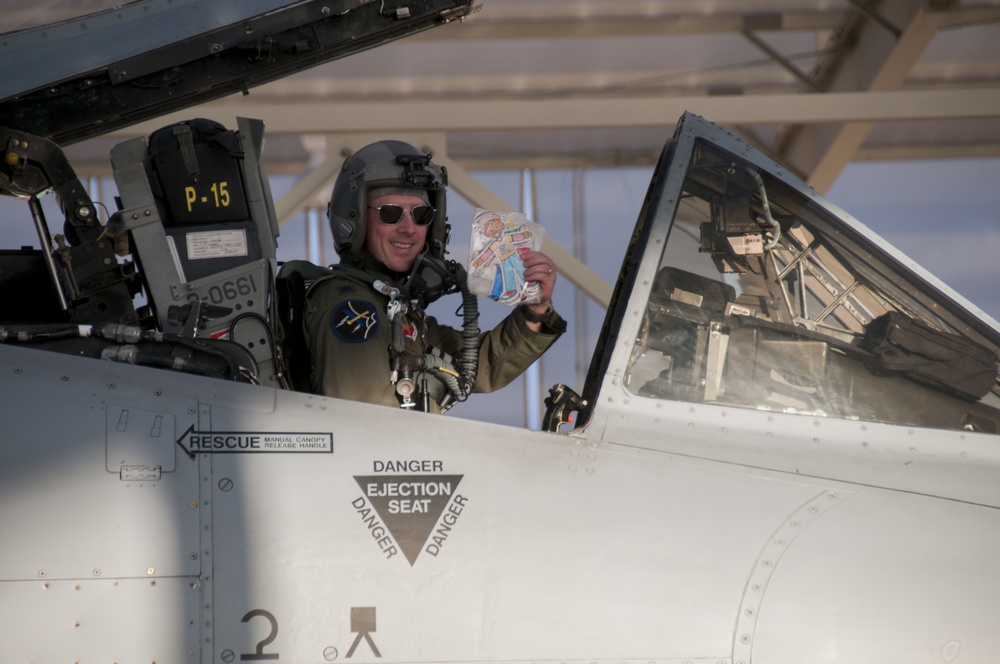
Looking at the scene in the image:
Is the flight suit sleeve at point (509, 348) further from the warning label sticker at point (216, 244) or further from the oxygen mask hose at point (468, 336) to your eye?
the warning label sticker at point (216, 244)

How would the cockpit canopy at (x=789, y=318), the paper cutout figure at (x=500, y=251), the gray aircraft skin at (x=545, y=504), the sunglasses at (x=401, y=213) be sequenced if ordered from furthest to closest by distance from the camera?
1. the sunglasses at (x=401, y=213)
2. the paper cutout figure at (x=500, y=251)
3. the cockpit canopy at (x=789, y=318)
4. the gray aircraft skin at (x=545, y=504)

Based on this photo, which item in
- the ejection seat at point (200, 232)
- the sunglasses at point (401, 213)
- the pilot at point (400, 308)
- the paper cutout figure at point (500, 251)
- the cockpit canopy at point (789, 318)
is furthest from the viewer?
the sunglasses at point (401, 213)

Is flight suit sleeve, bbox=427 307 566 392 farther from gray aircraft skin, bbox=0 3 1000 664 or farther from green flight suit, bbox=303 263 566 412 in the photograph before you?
gray aircraft skin, bbox=0 3 1000 664

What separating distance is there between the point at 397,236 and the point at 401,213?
92mm

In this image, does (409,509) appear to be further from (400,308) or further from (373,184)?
(373,184)

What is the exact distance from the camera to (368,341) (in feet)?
10.0

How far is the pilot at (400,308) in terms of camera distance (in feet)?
10.00

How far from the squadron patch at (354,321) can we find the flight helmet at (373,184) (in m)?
0.63

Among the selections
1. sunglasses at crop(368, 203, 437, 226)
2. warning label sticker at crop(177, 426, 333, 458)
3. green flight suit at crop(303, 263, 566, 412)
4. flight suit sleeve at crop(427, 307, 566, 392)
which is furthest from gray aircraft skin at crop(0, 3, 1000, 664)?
sunglasses at crop(368, 203, 437, 226)

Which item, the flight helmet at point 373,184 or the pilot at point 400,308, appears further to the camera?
the flight helmet at point 373,184

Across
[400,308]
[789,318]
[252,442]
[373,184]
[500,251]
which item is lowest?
[252,442]

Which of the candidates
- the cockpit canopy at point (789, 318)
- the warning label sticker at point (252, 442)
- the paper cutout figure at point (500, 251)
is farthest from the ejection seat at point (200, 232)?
the cockpit canopy at point (789, 318)

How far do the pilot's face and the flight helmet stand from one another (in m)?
0.03

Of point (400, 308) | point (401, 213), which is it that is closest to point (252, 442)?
point (400, 308)
